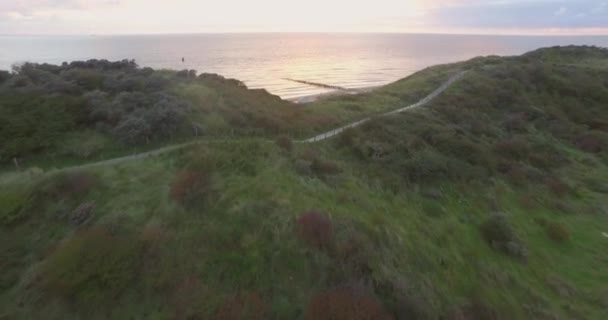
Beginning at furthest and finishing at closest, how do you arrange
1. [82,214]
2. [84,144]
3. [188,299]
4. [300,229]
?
[84,144] → [82,214] → [300,229] → [188,299]

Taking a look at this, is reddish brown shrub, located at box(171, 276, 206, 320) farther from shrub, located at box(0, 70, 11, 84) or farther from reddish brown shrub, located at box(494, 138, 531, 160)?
shrub, located at box(0, 70, 11, 84)

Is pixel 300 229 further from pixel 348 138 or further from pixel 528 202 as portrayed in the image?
pixel 528 202

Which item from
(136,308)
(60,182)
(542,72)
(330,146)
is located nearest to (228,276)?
(136,308)

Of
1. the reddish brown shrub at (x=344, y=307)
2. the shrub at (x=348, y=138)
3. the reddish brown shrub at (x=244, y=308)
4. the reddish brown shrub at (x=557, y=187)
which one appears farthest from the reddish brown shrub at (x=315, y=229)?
the reddish brown shrub at (x=557, y=187)

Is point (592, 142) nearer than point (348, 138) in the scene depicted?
No

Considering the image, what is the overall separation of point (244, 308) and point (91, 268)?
5316mm

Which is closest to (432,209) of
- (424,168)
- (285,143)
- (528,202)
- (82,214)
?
(424,168)

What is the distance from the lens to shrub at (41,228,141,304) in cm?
1072

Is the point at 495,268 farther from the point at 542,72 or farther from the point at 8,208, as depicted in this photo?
the point at 542,72

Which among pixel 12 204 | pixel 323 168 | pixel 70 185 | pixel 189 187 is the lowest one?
pixel 12 204

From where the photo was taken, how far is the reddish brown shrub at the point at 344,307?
10.0 meters

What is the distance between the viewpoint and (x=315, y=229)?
509 inches

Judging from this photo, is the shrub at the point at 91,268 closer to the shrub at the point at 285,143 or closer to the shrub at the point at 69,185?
the shrub at the point at 69,185

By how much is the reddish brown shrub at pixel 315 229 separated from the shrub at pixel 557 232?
46.6ft
